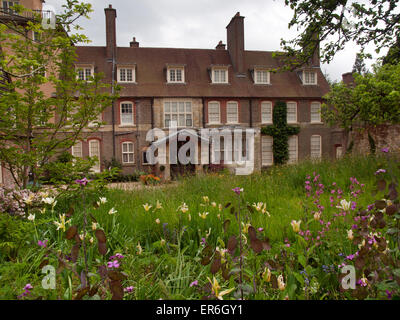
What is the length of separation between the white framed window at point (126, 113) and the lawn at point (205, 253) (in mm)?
18883

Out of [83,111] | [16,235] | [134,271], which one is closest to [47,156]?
[83,111]

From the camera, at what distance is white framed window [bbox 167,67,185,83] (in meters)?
24.3

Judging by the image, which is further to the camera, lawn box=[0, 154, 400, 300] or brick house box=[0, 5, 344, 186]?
brick house box=[0, 5, 344, 186]

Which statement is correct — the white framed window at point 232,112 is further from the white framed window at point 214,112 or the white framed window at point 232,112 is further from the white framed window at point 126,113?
the white framed window at point 126,113

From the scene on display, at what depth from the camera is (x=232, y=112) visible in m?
24.6

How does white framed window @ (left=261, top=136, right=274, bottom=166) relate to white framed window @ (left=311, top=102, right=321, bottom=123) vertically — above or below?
below

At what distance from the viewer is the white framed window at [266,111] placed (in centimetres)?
2523

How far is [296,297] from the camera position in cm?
219

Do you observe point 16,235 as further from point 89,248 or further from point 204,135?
point 204,135

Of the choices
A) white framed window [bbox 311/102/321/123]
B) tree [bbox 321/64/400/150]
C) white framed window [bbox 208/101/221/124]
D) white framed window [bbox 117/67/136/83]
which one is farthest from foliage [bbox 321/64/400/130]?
white framed window [bbox 117/67/136/83]

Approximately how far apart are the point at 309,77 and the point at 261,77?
4554 mm

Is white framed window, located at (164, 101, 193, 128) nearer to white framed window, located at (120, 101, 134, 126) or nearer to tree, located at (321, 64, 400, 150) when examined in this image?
white framed window, located at (120, 101, 134, 126)

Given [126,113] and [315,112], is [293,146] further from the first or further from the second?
[126,113]

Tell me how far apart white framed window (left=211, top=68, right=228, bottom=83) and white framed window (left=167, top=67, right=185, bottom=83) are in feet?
8.36
